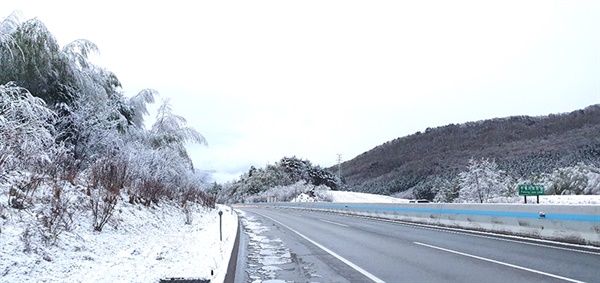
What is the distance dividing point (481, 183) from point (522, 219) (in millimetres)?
58470

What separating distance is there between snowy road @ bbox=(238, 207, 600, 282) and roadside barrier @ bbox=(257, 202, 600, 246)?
0.82m

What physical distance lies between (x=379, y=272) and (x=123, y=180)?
10.1 m

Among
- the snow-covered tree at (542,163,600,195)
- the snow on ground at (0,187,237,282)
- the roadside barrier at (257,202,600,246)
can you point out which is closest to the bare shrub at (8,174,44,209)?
the snow on ground at (0,187,237,282)

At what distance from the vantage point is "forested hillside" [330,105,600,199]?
331 feet

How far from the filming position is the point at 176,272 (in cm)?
763

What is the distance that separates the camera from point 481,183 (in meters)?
67.8

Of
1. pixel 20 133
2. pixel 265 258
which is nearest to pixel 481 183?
pixel 265 258

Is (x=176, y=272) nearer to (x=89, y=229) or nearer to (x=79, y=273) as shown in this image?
(x=79, y=273)

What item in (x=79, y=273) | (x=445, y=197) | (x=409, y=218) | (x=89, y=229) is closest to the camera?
(x=79, y=273)

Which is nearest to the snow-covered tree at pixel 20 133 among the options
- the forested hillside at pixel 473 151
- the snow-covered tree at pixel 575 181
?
the snow-covered tree at pixel 575 181

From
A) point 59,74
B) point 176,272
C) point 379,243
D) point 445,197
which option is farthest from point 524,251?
point 445,197

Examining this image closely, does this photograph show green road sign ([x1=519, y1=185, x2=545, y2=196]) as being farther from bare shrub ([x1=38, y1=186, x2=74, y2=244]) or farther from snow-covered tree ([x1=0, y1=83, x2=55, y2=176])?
snow-covered tree ([x1=0, y1=83, x2=55, y2=176])

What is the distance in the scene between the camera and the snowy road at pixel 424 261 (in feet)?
25.5

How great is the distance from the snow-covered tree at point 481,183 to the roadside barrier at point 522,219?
→ 49.4m
